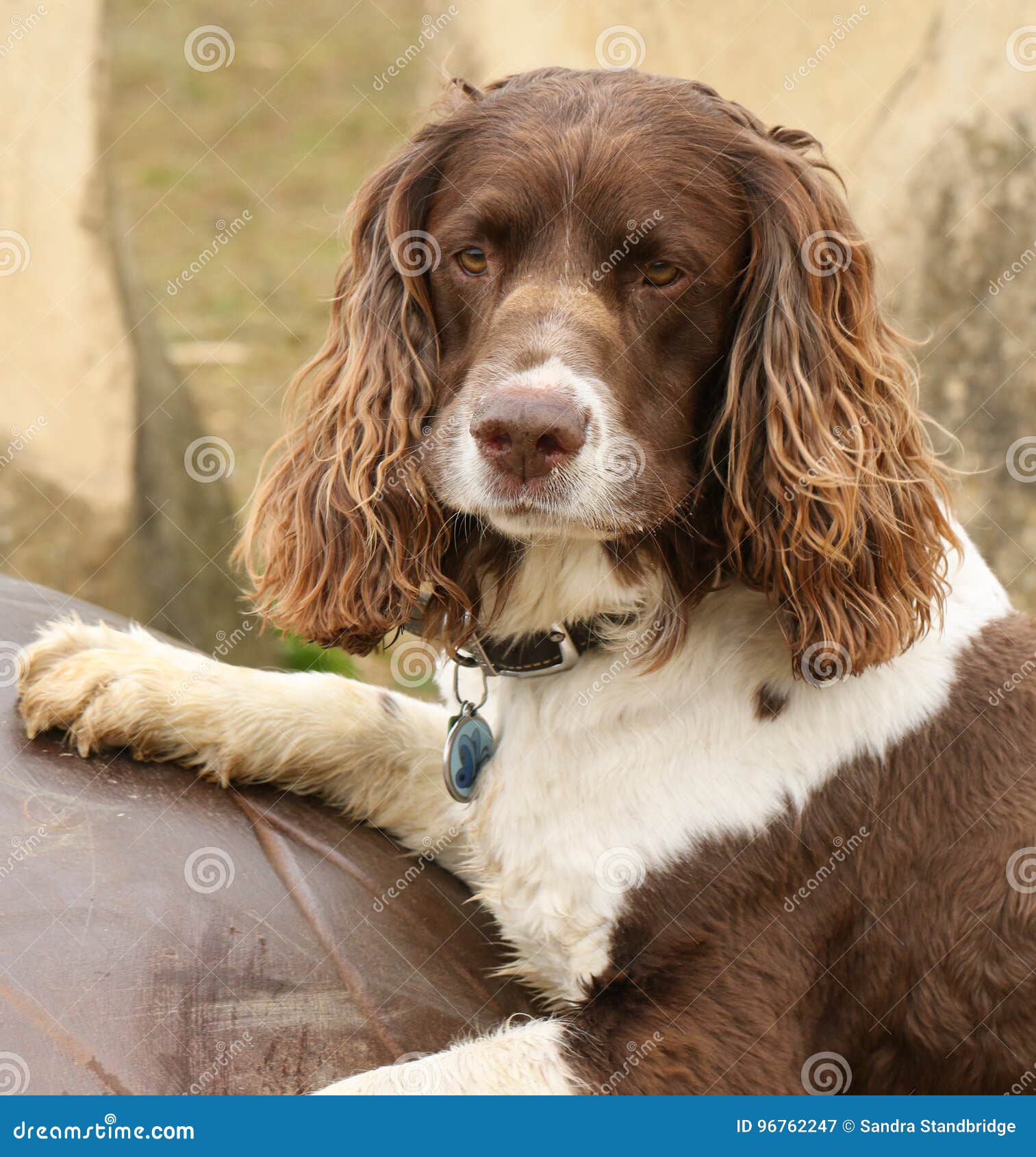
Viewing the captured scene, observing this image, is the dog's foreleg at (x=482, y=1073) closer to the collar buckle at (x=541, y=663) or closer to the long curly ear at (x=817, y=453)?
the collar buckle at (x=541, y=663)

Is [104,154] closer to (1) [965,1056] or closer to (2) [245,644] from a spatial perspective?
(2) [245,644]

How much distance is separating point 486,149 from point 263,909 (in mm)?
1562

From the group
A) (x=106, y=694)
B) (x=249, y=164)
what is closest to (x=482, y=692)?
(x=106, y=694)

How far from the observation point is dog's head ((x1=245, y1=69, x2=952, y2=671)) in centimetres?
249

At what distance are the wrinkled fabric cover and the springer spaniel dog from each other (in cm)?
16

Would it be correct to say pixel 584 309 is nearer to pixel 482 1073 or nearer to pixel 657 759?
pixel 657 759

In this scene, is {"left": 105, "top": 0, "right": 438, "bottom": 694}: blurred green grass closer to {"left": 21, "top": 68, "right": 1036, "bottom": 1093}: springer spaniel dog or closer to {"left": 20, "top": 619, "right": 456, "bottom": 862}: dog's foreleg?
{"left": 20, "top": 619, "right": 456, "bottom": 862}: dog's foreleg

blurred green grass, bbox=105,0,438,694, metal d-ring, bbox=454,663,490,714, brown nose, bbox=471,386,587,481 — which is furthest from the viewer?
blurred green grass, bbox=105,0,438,694

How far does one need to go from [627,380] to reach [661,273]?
8.9 inches

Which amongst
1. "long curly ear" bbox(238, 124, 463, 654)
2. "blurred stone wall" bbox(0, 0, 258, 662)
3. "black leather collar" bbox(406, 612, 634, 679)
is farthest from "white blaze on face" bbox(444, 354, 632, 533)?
"blurred stone wall" bbox(0, 0, 258, 662)

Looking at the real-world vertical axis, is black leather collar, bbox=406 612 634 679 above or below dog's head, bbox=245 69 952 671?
below

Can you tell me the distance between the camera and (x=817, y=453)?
2.61 m

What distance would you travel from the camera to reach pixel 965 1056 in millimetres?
2639

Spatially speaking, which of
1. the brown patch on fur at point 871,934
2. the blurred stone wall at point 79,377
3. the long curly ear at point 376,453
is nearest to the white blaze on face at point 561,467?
the long curly ear at point 376,453
